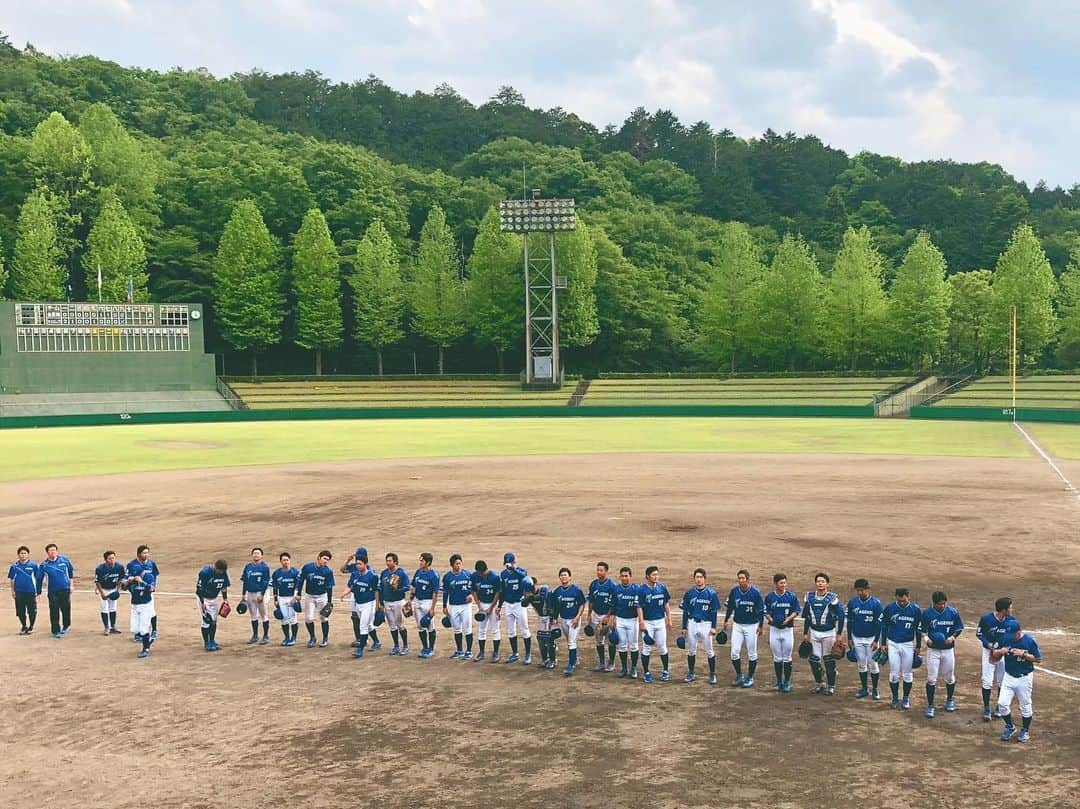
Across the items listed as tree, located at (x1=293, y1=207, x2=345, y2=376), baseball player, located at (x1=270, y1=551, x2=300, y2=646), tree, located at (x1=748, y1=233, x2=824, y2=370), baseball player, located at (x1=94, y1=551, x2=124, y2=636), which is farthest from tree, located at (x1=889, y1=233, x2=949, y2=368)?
baseball player, located at (x1=94, y1=551, x2=124, y2=636)

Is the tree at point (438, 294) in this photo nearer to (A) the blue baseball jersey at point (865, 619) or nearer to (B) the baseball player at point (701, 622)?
(B) the baseball player at point (701, 622)

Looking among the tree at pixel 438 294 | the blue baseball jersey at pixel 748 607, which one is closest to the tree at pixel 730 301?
the tree at pixel 438 294

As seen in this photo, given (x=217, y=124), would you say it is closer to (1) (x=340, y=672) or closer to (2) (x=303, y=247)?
(2) (x=303, y=247)

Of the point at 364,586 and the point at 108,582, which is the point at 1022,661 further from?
the point at 108,582

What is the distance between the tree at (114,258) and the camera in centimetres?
10262

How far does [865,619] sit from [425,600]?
25.3ft

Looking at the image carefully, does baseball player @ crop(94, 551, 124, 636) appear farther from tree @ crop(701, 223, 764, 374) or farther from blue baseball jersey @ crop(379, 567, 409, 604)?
tree @ crop(701, 223, 764, 374)

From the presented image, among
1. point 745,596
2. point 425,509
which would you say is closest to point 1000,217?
point 425,509

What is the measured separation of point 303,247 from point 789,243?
5703 centimetres

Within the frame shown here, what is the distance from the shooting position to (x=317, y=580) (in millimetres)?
18047

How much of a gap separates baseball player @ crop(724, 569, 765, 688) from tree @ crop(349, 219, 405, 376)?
9799cm

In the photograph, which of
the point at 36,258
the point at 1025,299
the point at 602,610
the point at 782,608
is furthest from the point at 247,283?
the point at 782,608

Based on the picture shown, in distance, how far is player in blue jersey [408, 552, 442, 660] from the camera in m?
17.2

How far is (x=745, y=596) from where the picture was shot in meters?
15.6
